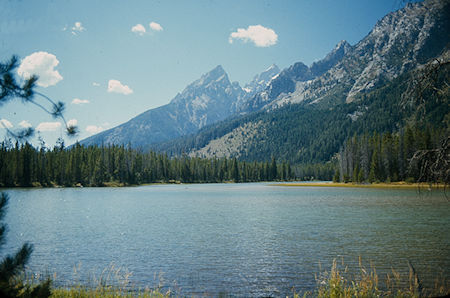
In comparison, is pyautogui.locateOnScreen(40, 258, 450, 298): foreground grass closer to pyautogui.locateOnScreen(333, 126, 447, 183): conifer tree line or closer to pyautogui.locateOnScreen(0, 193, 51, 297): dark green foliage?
pyautogui.locateOnScreen(0, 193, 51, 297): dark green foliage

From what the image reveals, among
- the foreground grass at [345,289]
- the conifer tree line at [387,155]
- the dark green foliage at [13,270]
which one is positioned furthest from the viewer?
the conifer tree line at [387,155]

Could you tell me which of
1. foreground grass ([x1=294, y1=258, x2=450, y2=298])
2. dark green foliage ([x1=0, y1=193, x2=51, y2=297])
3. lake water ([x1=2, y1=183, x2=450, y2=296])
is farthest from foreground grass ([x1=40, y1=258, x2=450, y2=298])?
dark green foliage ([x1=0, y1=193, x2=51, y2=297])

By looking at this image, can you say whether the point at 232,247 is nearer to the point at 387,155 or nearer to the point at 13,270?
the point at 13,270

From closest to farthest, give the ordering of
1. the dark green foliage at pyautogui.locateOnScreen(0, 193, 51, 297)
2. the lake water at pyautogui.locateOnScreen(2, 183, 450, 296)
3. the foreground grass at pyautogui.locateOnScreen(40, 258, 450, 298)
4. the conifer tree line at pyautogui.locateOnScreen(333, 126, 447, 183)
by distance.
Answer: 1. the dark green foliage at pyautogui.locateOnScreen(0, 193, 51, 297)
2. the foreground grass at pyautogui.locateOnScreen(40, 258, 450, 298)
3. the lake water at pyautogui.locateOnScreen(2, 183, 450, 296)
4. the conifer tree line at pyautogui.locateOnScreen(333, 126, 447, 183)

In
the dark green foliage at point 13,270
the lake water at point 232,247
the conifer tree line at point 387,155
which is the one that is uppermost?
the conifer tree line at point 387,155

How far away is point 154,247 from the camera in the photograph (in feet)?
78.5

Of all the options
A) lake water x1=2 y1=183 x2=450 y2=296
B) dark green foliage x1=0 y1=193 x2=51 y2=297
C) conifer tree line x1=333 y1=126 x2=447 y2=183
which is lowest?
lake water x1=2 y1=183 x2=450 y2=296

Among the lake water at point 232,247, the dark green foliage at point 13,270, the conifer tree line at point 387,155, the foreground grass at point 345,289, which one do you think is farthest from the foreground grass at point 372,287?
the conifer tree line at point 387,155

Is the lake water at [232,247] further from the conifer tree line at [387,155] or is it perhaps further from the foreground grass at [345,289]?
the conifer tree line at [387,155]

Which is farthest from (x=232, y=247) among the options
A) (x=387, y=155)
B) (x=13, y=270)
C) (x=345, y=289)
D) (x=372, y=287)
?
(x=387, y=155)

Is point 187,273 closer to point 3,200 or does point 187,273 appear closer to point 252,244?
point 252,244

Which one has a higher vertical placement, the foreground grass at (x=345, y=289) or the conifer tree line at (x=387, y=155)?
the conifer tree line at (x=387, y=155)

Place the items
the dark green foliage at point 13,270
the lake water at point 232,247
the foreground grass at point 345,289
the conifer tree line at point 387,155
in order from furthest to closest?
the conifer tree line at point 387,155, the lake water at point 232,247, the foreground grass at point 345,289, the dark green foliage at point 13,270

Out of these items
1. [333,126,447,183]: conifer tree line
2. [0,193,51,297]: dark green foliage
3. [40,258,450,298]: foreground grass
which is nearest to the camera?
[0,193,51,297]: dark green foliage
